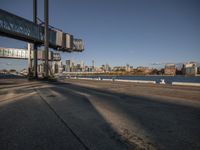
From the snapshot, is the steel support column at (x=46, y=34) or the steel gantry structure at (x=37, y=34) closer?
the steel gantry structure at (x=37, y=34)

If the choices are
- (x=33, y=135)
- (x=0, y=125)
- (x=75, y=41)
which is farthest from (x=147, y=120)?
(x=75, y=41)

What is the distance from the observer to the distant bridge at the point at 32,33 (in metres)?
29.8

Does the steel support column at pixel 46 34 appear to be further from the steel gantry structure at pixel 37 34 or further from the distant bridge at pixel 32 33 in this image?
the distant bridge at pixel 32 33

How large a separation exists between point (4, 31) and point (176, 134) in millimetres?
31417

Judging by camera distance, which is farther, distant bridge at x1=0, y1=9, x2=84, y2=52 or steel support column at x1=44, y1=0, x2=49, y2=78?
steel support column at x1=44, y1=0, x2=49, y2=78

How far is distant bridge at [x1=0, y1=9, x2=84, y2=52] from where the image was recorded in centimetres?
2975

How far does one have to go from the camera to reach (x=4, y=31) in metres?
29.3

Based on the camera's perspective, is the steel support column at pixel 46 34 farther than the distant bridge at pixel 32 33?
Yes

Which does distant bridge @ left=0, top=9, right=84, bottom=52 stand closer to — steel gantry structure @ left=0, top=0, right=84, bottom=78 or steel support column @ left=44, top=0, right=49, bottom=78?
steel gantry structure @ left=0, top=0, right=84, bottom=78

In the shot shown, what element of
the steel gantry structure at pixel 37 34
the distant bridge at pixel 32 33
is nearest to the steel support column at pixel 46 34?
the steel gantry structure at pixel 37 34

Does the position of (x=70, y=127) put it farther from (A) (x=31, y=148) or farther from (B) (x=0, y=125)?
(B) (x=0, y=125)

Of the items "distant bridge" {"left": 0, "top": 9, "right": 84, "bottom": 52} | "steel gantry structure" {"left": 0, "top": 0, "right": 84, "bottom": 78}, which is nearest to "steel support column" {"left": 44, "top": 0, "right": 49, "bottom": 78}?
"steel gantry structure" {"left": 0, "top": 0, "right": 84, "bottom": 78}

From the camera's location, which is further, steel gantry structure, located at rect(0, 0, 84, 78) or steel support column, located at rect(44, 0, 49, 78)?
steel support column, located at rect(44, 0, 49, 78)

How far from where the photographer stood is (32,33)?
121ft
